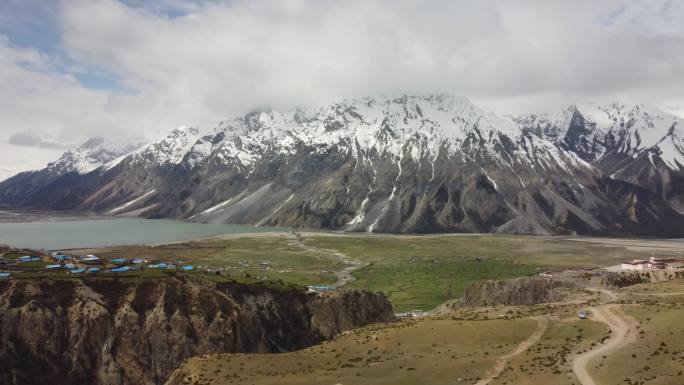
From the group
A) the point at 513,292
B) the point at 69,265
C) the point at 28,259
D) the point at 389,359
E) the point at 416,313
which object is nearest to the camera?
the point at 389,359

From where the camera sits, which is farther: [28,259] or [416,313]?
[416,313]

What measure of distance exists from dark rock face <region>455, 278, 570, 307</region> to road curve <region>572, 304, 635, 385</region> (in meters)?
23.0

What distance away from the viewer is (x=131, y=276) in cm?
7950

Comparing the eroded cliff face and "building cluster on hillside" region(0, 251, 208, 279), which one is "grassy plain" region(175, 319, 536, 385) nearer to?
the eroded cliff face

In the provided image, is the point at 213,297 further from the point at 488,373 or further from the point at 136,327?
the point at 488,373

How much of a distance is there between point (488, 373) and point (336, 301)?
42.1m

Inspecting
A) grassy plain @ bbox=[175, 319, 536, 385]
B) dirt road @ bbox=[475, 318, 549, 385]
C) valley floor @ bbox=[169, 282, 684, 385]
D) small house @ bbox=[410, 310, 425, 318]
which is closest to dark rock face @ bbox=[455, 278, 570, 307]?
small house @ bbox=[410, 310, 425, 318]

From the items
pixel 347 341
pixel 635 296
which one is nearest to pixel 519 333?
pixel 347 341

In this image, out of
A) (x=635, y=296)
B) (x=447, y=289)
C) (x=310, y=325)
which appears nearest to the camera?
(x=635, y=296)

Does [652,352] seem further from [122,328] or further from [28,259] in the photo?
[28,259]

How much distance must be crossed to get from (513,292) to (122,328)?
63.5m

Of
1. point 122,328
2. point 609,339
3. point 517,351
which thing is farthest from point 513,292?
point 122,328

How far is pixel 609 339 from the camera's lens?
5316cm

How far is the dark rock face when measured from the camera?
91800mm
